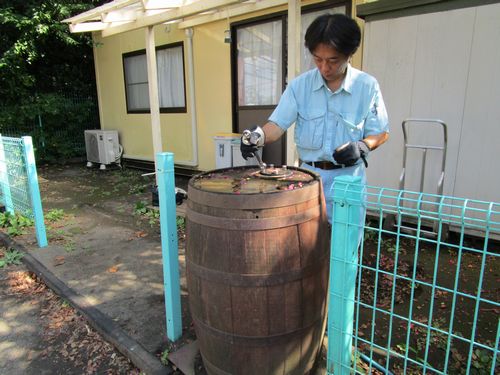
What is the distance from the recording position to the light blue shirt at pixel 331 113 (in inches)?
78.6

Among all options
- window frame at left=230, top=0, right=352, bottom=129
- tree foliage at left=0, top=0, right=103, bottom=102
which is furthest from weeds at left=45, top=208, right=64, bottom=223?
tree foliage at left=0, top=0, right=103, bottom=102

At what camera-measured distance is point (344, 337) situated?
158 cm

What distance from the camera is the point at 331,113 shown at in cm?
204

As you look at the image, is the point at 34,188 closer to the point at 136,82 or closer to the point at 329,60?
the point at 329,60

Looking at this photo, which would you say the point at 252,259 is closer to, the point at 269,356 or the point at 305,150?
the point at 269,356

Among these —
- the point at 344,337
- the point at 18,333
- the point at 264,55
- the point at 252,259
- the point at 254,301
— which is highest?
the point at 264,55

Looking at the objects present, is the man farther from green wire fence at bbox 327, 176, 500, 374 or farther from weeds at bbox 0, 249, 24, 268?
weeds at bbox 0, 249, 24, 268

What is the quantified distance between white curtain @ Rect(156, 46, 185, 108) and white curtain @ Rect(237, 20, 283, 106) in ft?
5.22

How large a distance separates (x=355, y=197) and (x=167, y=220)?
1.14m

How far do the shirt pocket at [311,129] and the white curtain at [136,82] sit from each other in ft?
21.5

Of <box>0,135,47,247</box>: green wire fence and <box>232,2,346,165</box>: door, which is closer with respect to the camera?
<box>0,135,47,247</box>: green wire fence

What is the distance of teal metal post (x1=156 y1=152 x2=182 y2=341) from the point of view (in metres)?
2.09

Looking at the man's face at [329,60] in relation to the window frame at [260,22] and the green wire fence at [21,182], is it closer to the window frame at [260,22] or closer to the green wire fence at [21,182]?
the window frame at [260,22]

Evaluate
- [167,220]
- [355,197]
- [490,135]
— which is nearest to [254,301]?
[355,197]
